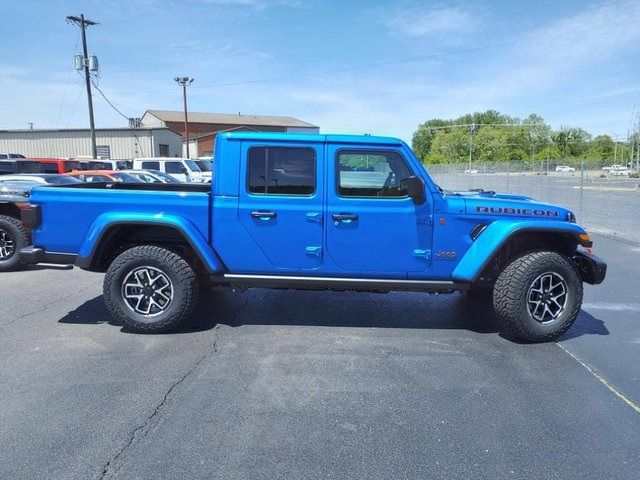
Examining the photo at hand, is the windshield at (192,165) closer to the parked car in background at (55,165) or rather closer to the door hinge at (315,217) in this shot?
the parked car in background at (55,165)

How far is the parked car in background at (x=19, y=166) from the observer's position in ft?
57.1

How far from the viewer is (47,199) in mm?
4766

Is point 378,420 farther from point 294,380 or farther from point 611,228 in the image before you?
point 611,228

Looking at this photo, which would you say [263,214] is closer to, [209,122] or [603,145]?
[209,122]

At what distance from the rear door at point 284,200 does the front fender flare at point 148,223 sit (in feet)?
1.47

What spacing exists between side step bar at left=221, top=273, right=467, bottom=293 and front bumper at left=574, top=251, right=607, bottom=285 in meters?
1.30

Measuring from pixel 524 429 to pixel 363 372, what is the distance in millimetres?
1302

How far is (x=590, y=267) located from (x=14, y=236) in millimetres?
8084

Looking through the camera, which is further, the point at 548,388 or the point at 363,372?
the point at 363,372

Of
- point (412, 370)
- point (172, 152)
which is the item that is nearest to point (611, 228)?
point (412, 370)

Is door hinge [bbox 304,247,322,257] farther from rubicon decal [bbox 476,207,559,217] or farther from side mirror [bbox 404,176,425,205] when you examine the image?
rubicon decal [bbox 476,207,559,217]

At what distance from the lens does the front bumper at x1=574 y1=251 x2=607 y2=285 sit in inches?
187

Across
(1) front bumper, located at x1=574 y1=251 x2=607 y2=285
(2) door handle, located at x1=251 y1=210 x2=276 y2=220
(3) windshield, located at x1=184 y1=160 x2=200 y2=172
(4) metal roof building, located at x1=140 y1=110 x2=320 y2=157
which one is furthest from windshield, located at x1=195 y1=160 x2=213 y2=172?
(4) metal roof building, located at x1=140 y1=110 x2=320 y2=157

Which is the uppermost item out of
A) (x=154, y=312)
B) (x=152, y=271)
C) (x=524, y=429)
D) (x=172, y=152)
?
(x=172, y=152)
